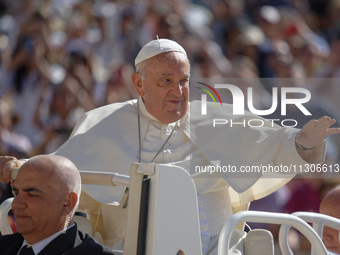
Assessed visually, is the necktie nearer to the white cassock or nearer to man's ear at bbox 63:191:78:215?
man's ear at bbox 63:191:78:215

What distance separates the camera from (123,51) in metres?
11.4

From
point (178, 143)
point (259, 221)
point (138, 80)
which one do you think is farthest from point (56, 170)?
point (178, 143)

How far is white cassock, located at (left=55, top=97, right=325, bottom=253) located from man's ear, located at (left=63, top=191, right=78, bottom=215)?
1040mm

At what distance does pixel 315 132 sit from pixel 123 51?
652 cm

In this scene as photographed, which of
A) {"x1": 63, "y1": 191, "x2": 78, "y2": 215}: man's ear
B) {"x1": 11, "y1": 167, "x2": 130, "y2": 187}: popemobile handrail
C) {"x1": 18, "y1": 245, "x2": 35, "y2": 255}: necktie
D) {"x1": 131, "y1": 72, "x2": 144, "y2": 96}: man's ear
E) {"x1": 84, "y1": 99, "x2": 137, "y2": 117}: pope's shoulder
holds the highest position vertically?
{"x1": 131, "y1": 72, "x2": 144, "y2": 96}: man's ear

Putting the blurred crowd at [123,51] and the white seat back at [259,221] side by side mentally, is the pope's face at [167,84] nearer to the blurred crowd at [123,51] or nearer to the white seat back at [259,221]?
the white seat back at [259,221]

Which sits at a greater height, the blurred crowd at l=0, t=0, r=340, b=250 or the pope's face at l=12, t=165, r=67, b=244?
the blurred crowd at l=0, t=0, r=340, b=250

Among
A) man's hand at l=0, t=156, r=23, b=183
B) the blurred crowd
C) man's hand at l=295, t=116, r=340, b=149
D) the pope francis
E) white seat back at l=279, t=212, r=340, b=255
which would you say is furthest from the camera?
the blurred crowd

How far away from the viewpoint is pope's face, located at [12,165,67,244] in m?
4.27

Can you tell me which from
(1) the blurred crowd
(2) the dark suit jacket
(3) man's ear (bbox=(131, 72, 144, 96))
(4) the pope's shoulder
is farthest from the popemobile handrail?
(1) the blurred crowd

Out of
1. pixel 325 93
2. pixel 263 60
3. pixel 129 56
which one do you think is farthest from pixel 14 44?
pixel 325 93

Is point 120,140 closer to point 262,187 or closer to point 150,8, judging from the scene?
point 262,187

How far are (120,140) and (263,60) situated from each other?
17.0 ft

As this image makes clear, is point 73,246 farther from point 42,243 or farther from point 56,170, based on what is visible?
point 56,170
